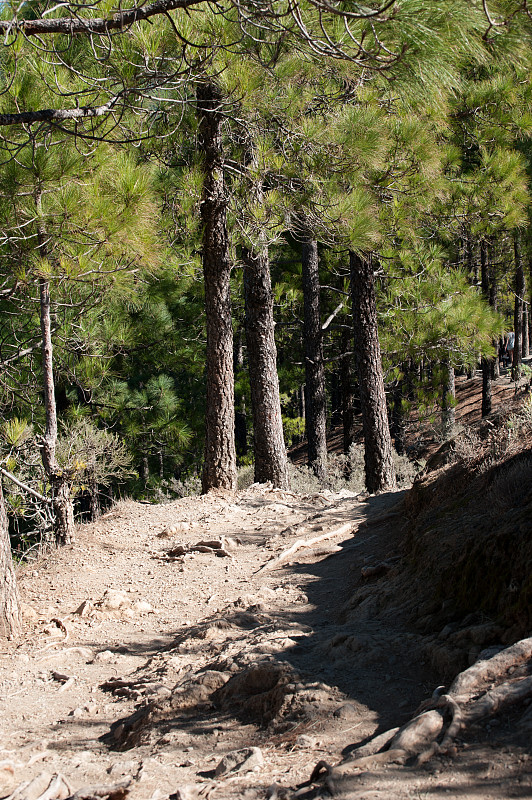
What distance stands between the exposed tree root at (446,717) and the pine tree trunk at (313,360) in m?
10.1

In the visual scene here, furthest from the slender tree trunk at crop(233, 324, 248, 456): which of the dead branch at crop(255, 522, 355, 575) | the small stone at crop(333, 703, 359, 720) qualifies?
the small stone at crop(333, 703, 359, 720)

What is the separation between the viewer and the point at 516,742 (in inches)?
78.3

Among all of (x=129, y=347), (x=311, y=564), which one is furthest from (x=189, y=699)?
(x=129, y=347)

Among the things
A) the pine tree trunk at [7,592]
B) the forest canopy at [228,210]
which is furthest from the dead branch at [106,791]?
the forest canopy at [228,210]

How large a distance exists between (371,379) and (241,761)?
7429 mm

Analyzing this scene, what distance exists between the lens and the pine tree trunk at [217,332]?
823 centimetres

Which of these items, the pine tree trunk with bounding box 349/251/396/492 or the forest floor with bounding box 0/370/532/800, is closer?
the forest floor with bounding box 0/370/532/800

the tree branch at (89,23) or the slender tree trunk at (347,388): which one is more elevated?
the tree branch at (89,23)

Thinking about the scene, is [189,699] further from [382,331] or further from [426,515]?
[382,331]

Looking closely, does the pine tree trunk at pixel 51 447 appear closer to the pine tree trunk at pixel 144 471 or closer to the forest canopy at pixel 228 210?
the forest canopy at pixel 228 210

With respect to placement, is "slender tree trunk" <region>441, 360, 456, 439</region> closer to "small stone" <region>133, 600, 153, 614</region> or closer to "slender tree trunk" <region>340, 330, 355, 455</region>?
"slender tree trunk" <region>340, 330, 355, 455</region>

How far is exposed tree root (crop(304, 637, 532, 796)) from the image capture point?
2.12m

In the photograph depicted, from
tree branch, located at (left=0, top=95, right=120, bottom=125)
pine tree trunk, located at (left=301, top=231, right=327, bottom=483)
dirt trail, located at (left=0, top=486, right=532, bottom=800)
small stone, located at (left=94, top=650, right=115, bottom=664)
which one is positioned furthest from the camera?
pine tree trunk, located at (left=301, top=231, right=327, bottom=483)

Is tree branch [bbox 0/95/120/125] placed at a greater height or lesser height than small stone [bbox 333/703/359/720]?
greater
